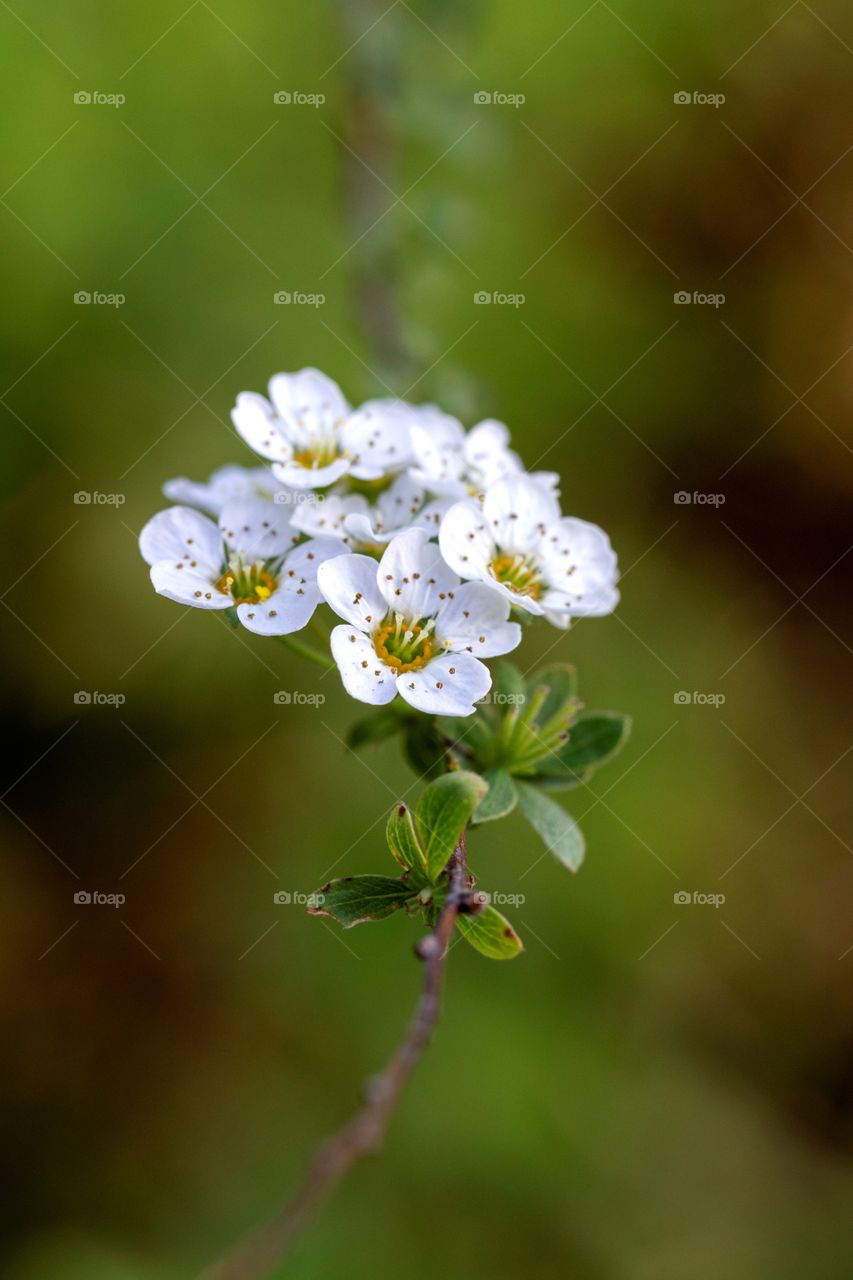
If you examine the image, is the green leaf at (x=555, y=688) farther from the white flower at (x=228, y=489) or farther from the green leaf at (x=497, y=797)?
the white flower at (x=228, y=489)

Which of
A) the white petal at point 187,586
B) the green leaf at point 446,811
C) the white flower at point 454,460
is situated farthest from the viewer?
the white flower at point 454,460

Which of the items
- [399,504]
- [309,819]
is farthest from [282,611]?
[309,819]

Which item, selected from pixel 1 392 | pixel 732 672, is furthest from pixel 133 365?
pixel 732 672

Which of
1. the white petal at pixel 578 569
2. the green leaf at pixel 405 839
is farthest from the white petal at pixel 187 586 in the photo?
the white petal at pixel 578 569

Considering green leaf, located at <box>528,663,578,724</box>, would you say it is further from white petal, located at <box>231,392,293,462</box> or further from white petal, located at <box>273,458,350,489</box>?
white petal, located at <box>231,392,293,462</box>

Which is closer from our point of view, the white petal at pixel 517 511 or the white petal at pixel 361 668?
the white petal at pixel 361 668

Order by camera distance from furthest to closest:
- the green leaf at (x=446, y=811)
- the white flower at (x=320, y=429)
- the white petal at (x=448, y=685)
→ the white flower at (x=320, y=429)
the white petal at (x=448, y=685)
the green leaf at (x=446, y=811)
